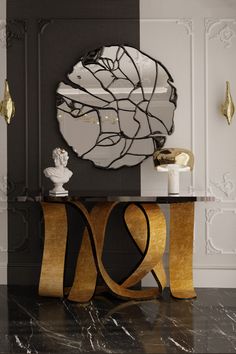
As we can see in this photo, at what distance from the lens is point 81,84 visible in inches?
175

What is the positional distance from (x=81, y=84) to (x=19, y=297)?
199 centimetres

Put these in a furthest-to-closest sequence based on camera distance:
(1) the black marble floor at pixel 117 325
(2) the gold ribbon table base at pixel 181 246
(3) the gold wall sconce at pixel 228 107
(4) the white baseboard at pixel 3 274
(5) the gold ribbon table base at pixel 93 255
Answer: (4) the white baseboard at pixel 3 274 → (3) the gold wall sconce at pixel 228 107 → (2) the gold ribbon table base at pixel 181 246 → (5) the gold ribbon table base at pixel 93 255 → (1) the black marble floor at pixel 117 325

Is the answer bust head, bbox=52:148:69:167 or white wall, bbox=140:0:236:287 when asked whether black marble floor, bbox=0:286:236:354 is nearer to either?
white wall, bbox=140:0:236:287

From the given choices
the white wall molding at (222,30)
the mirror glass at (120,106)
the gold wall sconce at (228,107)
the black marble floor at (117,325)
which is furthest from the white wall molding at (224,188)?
the white wall molding at (222,30)

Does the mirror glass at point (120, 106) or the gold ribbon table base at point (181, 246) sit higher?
the mirror glass at point (120, 106)

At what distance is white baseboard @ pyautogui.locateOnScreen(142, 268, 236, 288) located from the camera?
4395 millimetres

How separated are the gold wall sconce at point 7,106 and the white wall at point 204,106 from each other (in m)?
1.34

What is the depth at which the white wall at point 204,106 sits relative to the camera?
4.44 metres

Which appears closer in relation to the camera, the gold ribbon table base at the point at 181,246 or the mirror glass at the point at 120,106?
the gold ribbon table base at the point at 181,246

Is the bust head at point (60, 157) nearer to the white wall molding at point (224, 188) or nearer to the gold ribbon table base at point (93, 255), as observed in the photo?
the gold ribbon table base at point (93, 255)

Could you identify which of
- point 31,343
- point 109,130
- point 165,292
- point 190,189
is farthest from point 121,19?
point 31,343

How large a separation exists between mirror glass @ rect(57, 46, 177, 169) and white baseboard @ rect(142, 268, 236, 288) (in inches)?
47.1

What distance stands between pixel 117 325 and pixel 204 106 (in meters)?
2.27

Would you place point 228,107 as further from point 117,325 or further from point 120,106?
point 117,325
